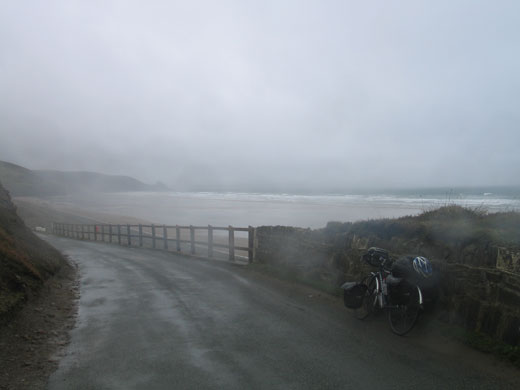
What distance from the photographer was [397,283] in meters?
4.90

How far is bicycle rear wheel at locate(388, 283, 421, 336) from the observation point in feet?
15.3

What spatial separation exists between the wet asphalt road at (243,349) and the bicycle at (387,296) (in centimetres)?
18

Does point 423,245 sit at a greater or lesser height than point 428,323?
greater

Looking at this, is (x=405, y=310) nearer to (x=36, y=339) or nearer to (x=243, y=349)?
(x=243, y=349)

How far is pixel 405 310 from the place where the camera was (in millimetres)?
4887

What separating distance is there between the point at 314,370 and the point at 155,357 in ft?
5.76

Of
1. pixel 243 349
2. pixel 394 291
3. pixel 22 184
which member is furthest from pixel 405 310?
pixel 22 184

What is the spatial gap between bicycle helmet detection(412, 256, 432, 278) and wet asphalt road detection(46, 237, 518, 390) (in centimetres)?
81

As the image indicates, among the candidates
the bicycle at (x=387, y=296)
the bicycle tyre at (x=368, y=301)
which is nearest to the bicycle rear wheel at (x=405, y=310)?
the bicycle at (x=387, y=296)

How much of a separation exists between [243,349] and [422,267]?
2420 millimetres

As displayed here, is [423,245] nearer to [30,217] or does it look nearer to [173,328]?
[173,328]

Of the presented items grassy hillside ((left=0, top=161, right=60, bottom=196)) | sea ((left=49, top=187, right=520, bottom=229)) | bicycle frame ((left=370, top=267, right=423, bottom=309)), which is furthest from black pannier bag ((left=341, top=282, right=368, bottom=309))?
grassy hillside ((left=0, top=161, right=60, bottom=196))

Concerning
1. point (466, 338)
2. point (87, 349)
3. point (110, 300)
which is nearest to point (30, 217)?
point (110, 300)

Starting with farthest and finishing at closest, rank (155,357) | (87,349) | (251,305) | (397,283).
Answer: (251,305)
(397,283)
(87,349)
(155,357)
